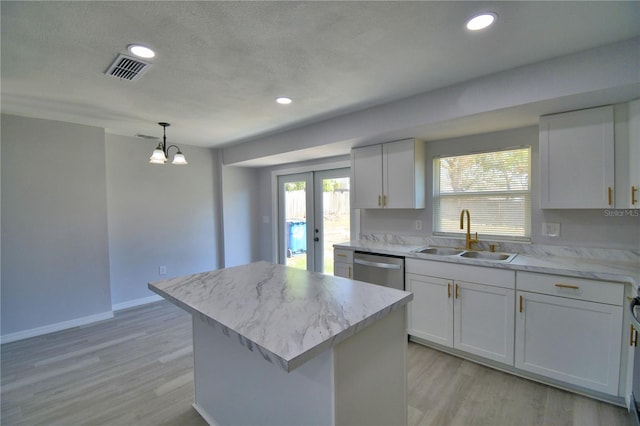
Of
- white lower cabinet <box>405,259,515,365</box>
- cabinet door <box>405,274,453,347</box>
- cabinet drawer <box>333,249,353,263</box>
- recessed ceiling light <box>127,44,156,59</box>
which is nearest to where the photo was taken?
recessed ceiling light <box>127,44,156,59</box>

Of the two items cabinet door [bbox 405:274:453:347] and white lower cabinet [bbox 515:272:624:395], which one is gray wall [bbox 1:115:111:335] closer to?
cabinet door [bbox 405:274:453:347]

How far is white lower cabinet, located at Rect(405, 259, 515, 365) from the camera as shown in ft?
7.83

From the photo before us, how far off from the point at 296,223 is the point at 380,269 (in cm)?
233

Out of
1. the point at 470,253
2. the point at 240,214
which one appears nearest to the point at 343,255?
the point at 470,253

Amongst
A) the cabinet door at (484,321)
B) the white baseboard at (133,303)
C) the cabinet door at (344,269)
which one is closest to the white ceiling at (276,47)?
the cabinet door at (484,321)

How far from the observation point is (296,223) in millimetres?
5109

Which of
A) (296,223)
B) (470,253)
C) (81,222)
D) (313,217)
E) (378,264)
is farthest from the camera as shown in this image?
(296,223)

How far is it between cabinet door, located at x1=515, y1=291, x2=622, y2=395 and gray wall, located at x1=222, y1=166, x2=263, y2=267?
441 cm

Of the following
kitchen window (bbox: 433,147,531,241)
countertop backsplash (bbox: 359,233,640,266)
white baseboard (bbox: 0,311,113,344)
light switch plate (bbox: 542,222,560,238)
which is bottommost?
white baseboard (bbox: 0,311,113,344)

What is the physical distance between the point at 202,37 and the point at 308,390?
6.62 feet

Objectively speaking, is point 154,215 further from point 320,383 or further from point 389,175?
point 320,383

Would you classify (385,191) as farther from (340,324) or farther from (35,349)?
(35,349)

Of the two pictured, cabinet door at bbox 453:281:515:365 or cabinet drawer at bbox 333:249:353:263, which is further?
cabinet drawer at bbox 333:249:353:263

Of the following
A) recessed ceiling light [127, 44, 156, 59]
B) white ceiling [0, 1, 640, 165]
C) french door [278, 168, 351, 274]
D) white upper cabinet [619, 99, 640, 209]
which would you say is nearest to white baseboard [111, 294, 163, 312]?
french door [278, 168, 351, 274]
